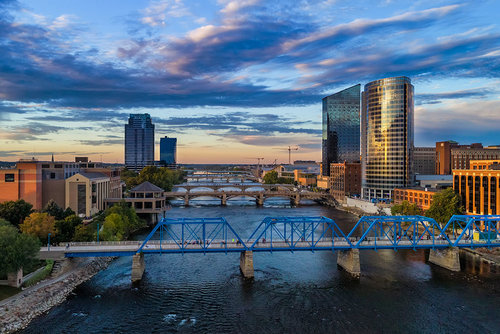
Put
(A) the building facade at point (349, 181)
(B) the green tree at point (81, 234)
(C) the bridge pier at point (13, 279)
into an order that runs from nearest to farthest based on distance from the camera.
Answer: (C) the bridge pier at point (13, 279), (B) the green tree at point (81, 234), (A) the building facade at point (349, 181)

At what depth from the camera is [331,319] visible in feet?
132

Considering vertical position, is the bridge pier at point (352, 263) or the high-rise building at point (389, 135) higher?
the high-rise building at point (389, 135)

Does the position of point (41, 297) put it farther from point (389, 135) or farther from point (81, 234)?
point (389, 135)

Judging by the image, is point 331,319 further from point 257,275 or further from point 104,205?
point 104,205

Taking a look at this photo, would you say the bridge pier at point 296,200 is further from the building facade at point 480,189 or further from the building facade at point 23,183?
the building facade at point 23,183

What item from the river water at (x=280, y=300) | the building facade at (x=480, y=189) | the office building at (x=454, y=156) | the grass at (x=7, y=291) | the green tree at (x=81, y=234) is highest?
the office building at (x=454, y=156)

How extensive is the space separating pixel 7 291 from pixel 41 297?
386cm

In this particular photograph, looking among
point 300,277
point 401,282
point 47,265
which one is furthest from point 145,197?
point 401,282

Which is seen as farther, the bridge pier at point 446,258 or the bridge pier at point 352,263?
the bridge pier at point 446,258

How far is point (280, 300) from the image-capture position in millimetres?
45312

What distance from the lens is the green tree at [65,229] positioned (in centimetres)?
5854

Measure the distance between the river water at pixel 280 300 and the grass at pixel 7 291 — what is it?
5.61 m

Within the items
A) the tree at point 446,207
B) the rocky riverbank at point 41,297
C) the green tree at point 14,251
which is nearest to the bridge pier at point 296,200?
the tree at point 446,207

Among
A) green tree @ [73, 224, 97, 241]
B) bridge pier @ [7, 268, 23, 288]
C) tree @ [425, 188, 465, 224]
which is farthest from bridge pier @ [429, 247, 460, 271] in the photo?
bridge pier @ [7, 268, 23, 288]
